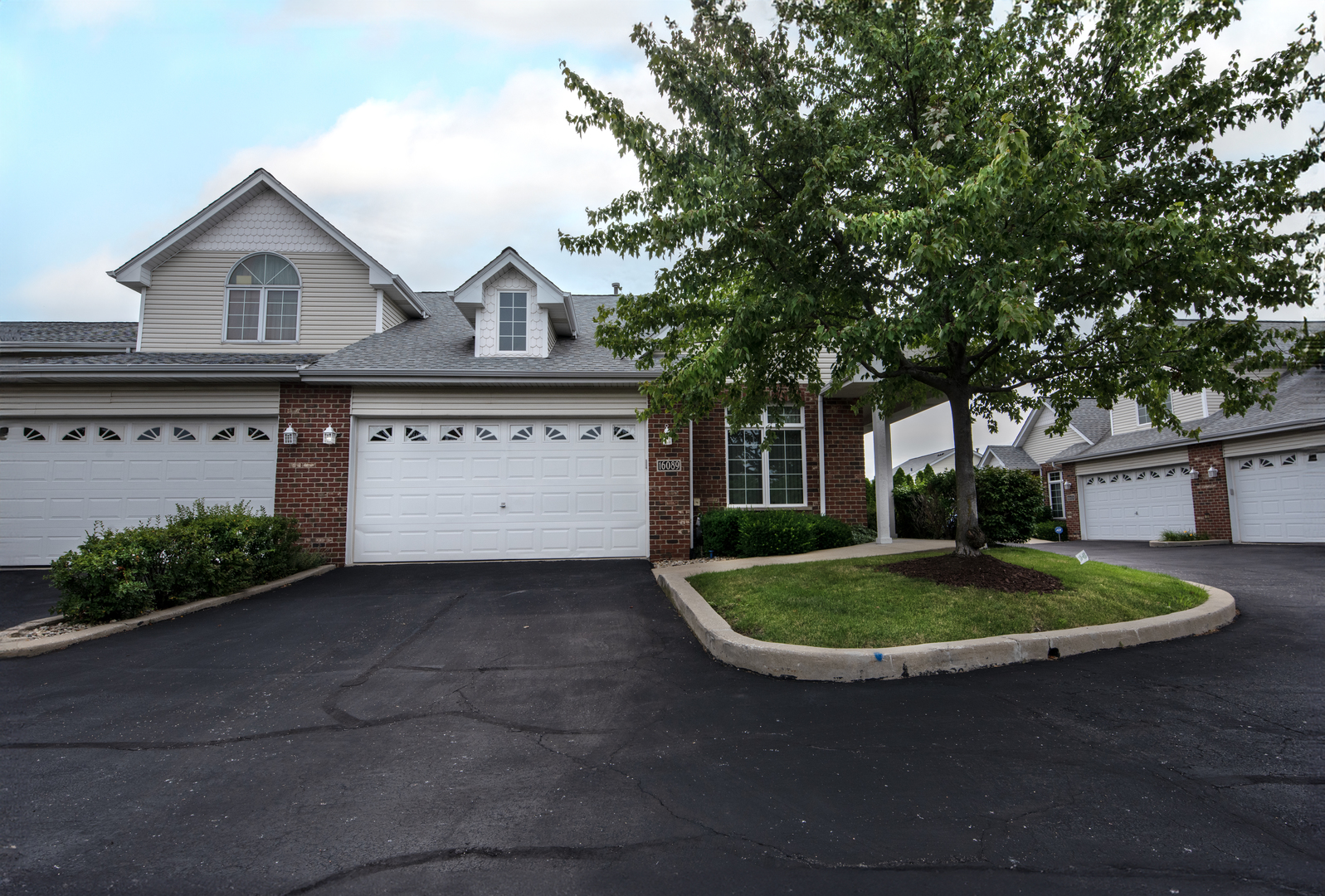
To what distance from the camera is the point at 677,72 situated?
7484 millimetres

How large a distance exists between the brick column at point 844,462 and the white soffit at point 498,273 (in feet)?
18.9

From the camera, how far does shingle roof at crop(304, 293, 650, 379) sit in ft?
38.2

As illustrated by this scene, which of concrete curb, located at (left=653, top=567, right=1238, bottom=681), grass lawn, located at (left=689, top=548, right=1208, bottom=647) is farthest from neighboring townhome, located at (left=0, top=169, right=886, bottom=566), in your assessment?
concrete curb, located at (left=653, top=567, right=1238, bottom=681)

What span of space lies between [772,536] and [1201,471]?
1534 cm

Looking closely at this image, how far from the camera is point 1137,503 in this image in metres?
21.8

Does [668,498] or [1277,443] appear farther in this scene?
[1277,443]

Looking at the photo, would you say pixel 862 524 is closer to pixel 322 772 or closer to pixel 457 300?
pixel 457 300

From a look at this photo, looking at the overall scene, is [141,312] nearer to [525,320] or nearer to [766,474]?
[525,320]

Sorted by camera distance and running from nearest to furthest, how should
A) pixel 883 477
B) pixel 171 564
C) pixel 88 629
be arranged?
pixel 88 629, pixel 171 564, pixel 883 477

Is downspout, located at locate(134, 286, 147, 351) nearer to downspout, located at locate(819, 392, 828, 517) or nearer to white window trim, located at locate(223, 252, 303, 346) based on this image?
white window trim, located at locate(223, 252, 303, 346)

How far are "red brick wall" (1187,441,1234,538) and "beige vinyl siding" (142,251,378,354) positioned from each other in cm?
2168

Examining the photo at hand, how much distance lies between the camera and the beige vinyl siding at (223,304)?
43.5 ft

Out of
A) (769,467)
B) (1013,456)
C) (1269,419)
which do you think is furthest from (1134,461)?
(769,467)

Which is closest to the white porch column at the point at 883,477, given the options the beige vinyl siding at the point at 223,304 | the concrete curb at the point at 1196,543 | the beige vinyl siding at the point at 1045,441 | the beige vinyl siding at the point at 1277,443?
the beige vinyl siding at the point at 223,304
